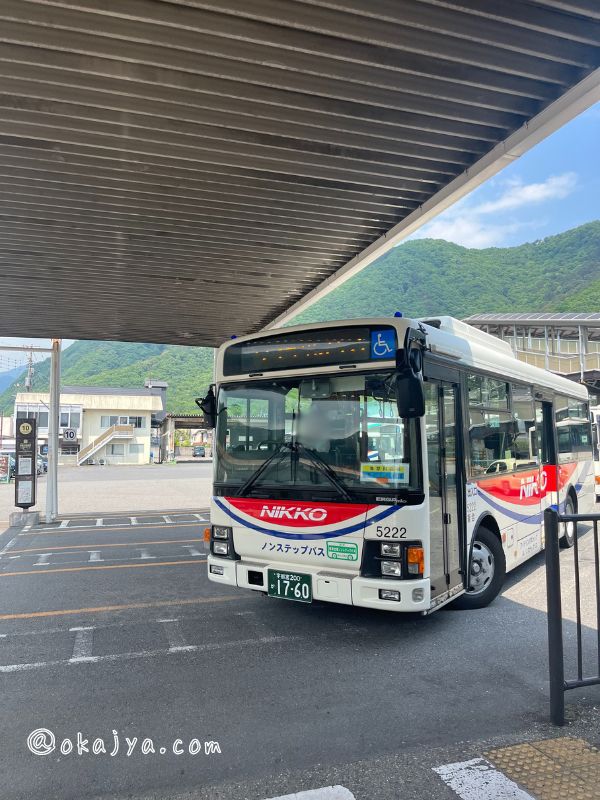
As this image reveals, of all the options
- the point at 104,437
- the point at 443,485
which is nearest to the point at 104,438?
the point at 104,437

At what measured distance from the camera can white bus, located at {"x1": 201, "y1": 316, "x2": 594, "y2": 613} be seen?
470 centimetres

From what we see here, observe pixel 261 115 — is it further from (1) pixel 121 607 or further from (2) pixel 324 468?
(1) pixel 121 607

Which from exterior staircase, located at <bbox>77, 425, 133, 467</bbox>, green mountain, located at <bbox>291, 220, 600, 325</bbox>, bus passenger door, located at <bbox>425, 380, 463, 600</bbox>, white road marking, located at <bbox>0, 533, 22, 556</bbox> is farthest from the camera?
green mountain, located at <bbox>291, 220, 600, 325</bbox>

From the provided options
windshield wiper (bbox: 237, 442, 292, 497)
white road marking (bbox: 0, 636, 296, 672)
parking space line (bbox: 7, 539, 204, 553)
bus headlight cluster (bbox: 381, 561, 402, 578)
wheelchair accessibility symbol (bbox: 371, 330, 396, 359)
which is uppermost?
wheelchair accessibility symbol (bbox: 371, 330, 396, 359)

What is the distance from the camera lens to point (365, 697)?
4.05 metres

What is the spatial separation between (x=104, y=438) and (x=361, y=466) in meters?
50.7

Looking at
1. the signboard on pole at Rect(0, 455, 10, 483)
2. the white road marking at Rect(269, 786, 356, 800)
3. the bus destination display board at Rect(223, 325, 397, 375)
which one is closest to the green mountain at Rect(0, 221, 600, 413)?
the signboard on pole at Rect(0, 455, 10, 483)

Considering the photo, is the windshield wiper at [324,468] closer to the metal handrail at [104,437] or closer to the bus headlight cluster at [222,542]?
the bus headlight cluster at [222,542]

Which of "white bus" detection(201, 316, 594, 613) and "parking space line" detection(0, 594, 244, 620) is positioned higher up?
"white bus" detection(201, 316, 594, 613)

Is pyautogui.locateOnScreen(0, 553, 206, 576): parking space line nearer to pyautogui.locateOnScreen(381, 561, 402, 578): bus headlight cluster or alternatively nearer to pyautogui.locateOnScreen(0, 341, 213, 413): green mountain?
pyautogui.locateOnScreen(381, 561, 402, 578): bus headlight cluster

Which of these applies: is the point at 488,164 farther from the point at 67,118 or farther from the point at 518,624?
the point at 518,624

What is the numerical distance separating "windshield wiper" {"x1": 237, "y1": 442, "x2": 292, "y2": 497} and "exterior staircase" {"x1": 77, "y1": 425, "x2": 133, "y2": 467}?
48.7 metres

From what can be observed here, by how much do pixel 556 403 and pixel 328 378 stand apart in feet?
17.7

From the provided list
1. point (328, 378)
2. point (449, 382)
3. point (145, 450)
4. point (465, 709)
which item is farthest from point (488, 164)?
point (145, 450)
